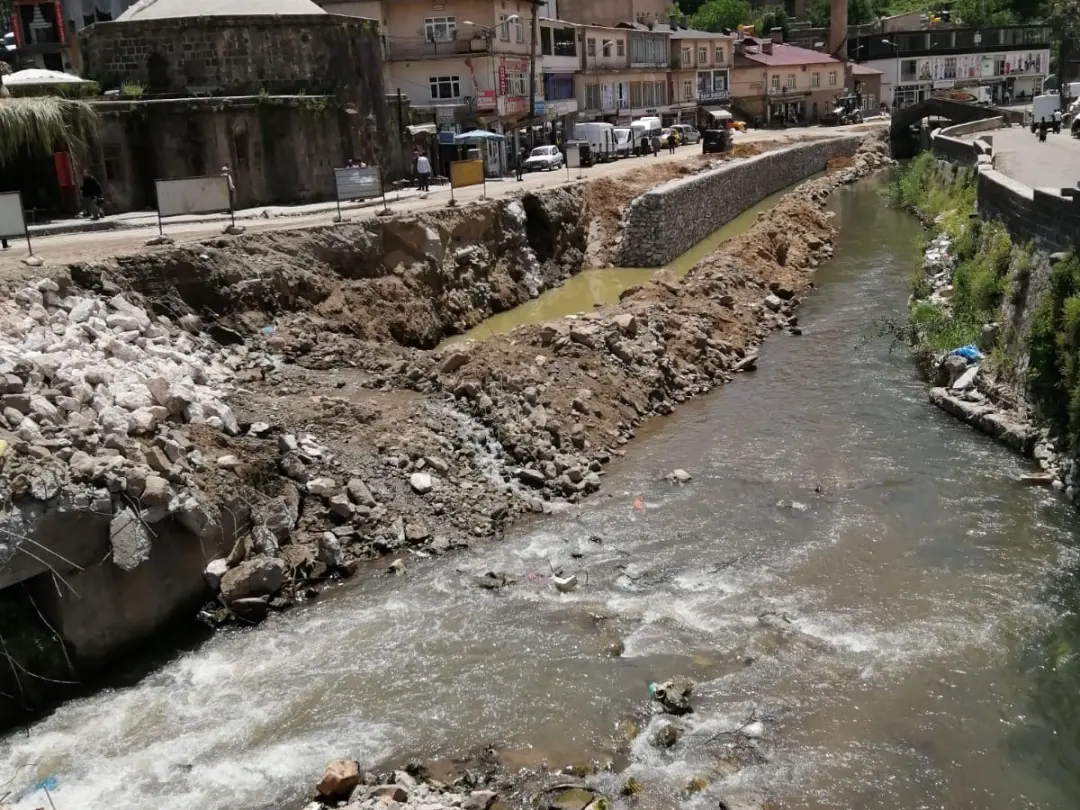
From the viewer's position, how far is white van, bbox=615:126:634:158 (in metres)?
55.5

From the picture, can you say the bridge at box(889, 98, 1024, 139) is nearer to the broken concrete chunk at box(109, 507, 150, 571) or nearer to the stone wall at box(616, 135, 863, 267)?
the stone wall at box(616, 135, 863, 267)

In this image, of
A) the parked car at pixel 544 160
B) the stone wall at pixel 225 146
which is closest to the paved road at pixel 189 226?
the stone wall at pixel 225 146

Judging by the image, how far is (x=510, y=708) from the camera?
40.7 ft

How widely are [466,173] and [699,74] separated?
51.7 metres

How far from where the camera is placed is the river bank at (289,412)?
13.7m

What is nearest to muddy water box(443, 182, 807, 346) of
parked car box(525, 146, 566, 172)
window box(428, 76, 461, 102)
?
parked car box(525, 146, 566, 172)

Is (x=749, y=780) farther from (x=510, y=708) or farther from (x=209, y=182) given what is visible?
(x=209, y=182)

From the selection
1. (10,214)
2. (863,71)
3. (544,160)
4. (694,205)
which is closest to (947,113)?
(544,160)

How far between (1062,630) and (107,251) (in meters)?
19.7

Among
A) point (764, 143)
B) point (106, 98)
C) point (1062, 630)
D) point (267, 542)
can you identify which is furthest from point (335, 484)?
point (764, 143)

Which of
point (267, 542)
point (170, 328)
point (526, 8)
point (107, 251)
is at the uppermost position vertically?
point (526, 8)

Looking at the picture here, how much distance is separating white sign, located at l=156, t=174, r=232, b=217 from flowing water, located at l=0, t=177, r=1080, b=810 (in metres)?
13.7

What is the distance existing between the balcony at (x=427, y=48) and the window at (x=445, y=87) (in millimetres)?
1021

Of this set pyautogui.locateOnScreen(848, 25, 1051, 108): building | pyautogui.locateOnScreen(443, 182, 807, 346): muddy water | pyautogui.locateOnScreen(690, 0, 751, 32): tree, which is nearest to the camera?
pyautogui.locateOnScreen(443, 182, 807, 346): muddy water
